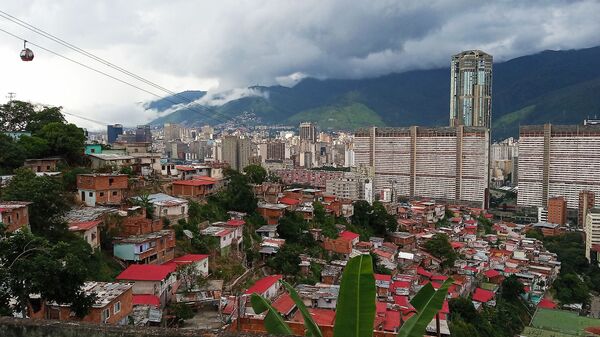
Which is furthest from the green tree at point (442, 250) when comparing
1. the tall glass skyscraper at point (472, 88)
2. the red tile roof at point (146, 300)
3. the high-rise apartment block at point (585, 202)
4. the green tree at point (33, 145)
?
the tall glass skyscraper at point (472, 88)

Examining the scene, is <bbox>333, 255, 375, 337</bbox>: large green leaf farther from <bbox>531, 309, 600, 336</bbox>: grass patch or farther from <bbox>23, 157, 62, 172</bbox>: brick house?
<bbox>531, 309, 600, 336</bbox>: grass patch

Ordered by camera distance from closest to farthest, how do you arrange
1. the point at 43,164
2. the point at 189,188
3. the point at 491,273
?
1. the point at 43,164
2. the point at 189,188
3. the point at 491,273

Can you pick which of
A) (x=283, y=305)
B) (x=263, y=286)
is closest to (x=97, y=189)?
(x=263, y=286)

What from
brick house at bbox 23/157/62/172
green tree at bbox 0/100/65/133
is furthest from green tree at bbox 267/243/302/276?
green tree at bbox 0/100/65/133

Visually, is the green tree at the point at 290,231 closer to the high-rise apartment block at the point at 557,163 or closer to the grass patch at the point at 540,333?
the grass patch at the point at 540,333

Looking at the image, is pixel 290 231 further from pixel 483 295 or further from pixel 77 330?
pixel 77 330
